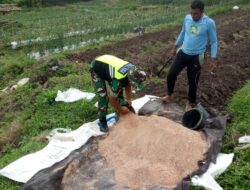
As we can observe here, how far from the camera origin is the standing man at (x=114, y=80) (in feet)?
15.4

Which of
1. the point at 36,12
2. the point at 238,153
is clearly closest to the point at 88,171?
the point at 238,153

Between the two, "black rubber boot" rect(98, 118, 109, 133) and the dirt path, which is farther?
the dirt path

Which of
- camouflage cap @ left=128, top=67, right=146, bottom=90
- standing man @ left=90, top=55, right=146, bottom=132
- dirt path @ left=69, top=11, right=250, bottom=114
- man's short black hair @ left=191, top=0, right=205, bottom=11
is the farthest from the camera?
dirt path @ left=69, top=11, right=250, bottom=114

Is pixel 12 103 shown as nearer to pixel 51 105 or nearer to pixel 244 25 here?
pixel 51 105

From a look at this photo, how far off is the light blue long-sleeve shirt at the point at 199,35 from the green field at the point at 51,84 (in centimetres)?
107

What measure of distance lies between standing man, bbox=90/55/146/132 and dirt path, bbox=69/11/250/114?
4.87 feet

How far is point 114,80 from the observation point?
15.7 feet

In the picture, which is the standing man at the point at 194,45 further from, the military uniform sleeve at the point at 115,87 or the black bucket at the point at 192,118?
the military uniform sleeve at the point at 115,87

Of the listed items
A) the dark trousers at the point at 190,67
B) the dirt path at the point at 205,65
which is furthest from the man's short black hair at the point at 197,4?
the dirt path at the point at 205,65

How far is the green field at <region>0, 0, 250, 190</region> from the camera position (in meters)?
5.23

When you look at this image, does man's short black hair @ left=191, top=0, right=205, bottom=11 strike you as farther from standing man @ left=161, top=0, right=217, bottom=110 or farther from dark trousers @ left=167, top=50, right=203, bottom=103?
dark trousers @ left=167, top=50, right=203, bottom=103

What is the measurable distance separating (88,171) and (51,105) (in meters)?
2.50

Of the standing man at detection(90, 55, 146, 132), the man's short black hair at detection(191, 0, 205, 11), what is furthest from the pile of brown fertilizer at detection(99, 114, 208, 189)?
the man's short black hair at detection(191, 0, 205, 11)

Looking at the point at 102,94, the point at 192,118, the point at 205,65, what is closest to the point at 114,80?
the point at 102,94
